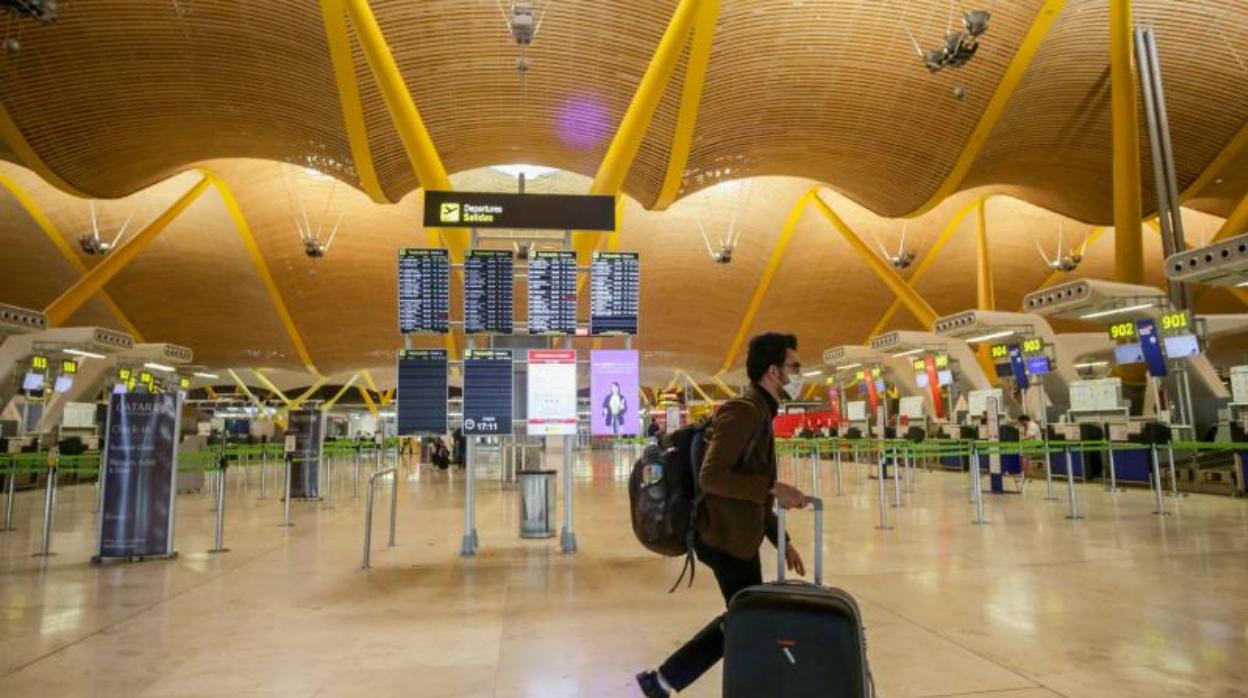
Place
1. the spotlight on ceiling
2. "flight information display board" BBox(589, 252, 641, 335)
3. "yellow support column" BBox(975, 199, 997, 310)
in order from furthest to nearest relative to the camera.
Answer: "yellow support column" BBox(975, 199, 997, 310) < the spotlight on ceiling < "flight information display board" BBox(589, 252, 641, 335)

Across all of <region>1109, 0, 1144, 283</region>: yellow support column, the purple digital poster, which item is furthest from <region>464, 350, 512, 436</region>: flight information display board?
<region>1109, 0, 1144, 283</region>: yellow support column

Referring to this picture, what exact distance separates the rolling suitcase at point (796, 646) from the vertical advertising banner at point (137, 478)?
6.98m

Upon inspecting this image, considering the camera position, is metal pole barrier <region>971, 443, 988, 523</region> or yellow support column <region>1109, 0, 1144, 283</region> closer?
metal pole barrier <region>971, 443, 988, 523</region>

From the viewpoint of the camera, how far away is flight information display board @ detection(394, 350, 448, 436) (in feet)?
25.9

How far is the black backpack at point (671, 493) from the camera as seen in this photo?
2857 millimetres

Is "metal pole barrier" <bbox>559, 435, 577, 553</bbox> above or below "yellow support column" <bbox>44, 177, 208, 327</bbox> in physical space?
below

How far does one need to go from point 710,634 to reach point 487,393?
17.8 feet

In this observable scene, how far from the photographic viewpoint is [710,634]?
2949 mm

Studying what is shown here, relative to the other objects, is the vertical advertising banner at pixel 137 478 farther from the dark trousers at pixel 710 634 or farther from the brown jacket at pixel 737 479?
the brown jacket at pixel 737 479

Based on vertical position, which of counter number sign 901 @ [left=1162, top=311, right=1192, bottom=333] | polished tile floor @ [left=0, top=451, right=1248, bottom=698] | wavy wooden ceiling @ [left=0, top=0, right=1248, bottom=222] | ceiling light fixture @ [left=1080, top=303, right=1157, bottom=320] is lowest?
polished tile floor @ [left=0, top=451, right=1248, bottom=698]

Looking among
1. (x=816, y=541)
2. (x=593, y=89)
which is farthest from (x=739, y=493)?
(x=593, y=89)

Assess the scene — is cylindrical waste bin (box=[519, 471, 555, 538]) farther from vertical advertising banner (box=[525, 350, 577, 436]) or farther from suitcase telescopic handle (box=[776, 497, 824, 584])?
suitcase telescopic handle (box=[776, 497, 824, 584])

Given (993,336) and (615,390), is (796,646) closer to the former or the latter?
(615,390)

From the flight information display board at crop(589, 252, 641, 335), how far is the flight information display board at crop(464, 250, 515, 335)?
921 millimetres
